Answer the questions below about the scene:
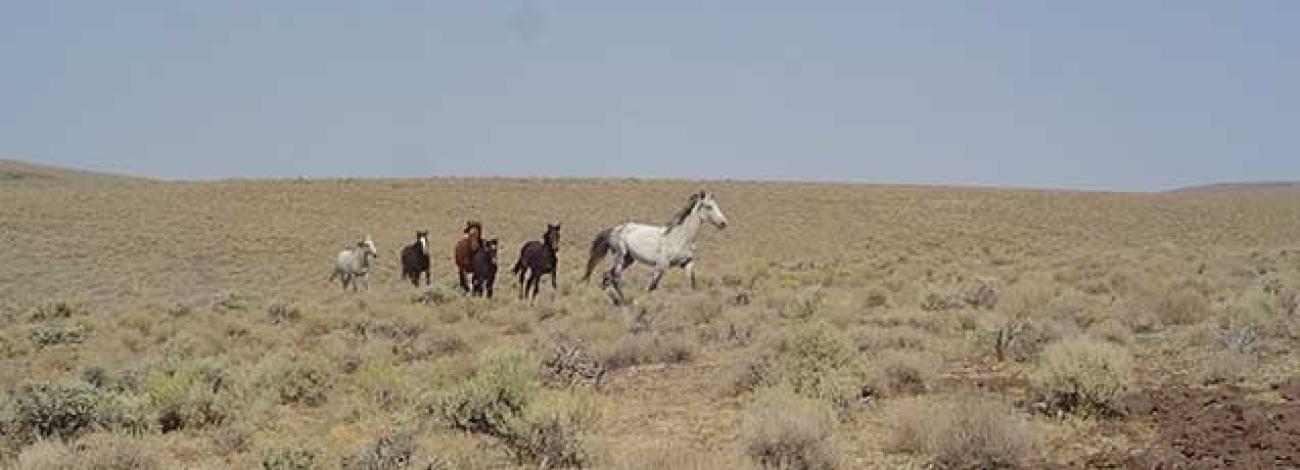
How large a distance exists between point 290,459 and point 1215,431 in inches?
236

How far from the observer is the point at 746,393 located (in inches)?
405

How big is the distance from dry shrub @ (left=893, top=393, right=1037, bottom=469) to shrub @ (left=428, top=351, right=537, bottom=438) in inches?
106

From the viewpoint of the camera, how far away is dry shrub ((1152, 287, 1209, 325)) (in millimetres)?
14375

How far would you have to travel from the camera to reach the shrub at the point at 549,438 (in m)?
7.45

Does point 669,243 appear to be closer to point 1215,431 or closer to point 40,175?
point 1215,431

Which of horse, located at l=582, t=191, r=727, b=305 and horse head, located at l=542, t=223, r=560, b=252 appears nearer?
horse, located at l=582, t=191, r=727, b=305

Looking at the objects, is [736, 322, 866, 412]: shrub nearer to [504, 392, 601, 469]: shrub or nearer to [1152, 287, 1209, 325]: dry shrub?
[504, 392, 601, 469]: shrub

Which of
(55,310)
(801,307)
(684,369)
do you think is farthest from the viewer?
(55,310)

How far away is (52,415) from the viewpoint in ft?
29.4

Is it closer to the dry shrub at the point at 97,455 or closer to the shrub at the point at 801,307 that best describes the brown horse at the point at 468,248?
the shrub at the point at 801,307

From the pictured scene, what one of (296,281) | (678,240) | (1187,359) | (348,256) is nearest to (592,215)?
(296,281)

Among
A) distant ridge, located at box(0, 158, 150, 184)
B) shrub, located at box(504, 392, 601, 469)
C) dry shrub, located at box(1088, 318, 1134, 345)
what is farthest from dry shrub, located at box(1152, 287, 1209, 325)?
distant ridge, located at box(0, 158, 150, 184)

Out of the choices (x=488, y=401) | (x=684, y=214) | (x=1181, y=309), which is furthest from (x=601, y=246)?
(x=488, y=401)

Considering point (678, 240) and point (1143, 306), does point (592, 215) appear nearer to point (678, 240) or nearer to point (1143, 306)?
point (678, 240)
